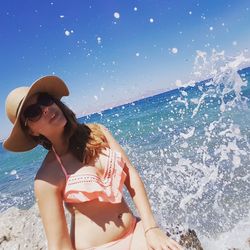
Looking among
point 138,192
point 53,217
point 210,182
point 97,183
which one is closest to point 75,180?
point 97,183

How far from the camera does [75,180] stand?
2.61 metres

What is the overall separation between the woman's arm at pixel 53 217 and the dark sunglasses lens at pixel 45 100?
0.50 m

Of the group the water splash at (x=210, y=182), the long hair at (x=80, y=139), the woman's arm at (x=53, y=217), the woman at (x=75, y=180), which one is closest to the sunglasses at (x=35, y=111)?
the woman at (x=75, y=180)

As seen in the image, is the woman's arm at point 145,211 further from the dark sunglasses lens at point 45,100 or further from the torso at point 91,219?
the dark sunglasses lens at point 45,100

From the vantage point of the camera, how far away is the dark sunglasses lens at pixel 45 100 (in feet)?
8.79

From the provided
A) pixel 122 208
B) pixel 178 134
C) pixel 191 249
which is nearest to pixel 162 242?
pixel 122 208

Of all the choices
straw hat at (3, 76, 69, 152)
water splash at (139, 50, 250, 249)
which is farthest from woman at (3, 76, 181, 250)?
water splash at (139, 50, 250, 249)

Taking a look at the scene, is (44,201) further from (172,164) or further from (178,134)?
(178,134)

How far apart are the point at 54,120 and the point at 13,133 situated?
269mm

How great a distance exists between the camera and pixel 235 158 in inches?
384

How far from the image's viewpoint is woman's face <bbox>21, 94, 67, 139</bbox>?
2.66 meters

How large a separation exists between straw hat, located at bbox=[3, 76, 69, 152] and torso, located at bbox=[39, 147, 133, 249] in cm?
23

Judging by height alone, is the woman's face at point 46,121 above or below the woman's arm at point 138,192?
above

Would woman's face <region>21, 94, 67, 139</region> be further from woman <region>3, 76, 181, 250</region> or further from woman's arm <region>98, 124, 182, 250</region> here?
woman's arm <region>98, 124, 182, 250</region>
